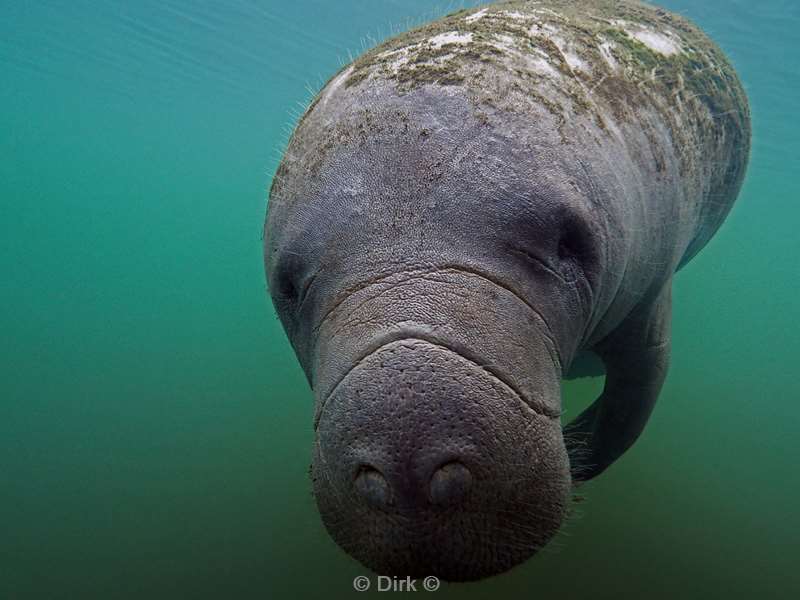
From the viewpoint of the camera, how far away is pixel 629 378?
3.64 meters

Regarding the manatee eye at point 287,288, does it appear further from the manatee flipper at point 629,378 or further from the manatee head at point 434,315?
the manatee flipper at point 629,378

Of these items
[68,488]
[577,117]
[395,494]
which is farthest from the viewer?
[68,488]

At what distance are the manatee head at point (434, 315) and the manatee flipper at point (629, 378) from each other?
1.54m

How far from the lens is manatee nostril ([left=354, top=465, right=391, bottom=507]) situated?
1.31 m

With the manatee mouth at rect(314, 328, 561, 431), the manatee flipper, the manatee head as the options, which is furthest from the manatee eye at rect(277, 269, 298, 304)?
the manatee flipper

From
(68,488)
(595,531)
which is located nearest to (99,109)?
(68,488)

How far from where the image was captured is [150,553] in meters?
7.56

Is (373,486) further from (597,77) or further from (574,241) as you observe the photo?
(597,77)

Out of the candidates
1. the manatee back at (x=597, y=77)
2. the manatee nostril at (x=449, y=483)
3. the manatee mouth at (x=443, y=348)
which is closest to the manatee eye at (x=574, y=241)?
the manatee back at (x=597, y=77)

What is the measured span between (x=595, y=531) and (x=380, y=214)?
5.38m

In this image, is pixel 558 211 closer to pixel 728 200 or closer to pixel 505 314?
pixel 505 314

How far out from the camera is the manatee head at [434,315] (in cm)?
133

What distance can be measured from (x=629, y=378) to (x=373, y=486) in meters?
2.76

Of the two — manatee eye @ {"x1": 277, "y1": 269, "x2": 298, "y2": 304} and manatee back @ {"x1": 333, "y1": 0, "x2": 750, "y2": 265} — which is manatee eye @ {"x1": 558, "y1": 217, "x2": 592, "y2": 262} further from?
manatee eye @ {"x1": 277, "y1": 269, "x2": 298, "y2": 304}
